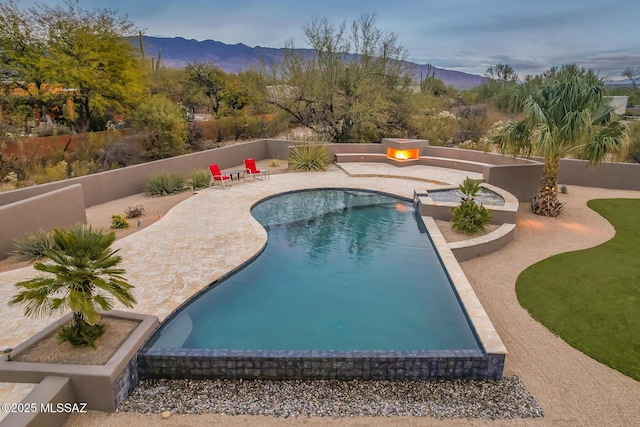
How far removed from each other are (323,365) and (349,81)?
18.4m

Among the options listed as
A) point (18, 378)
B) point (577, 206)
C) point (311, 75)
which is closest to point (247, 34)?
point (311, 75)

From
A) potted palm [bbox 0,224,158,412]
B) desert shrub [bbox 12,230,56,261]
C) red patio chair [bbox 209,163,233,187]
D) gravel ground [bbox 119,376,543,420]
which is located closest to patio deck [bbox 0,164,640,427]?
gravel ground [bbox 119,376,543,420]

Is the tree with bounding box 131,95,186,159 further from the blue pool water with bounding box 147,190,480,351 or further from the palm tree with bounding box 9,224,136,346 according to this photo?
the palm tree with bounding box 9,224,136,346

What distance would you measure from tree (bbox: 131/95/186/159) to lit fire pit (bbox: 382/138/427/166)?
979 centimetres

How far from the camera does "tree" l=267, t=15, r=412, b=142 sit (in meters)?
20.2

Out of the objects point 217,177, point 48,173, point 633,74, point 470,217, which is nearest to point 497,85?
point 633,74

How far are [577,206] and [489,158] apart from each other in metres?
4.57

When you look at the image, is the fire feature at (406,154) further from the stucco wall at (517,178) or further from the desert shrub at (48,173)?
the desert shrub at (48,173)

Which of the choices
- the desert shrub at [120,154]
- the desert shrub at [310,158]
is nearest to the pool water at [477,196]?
the desert shrub at [310,158]

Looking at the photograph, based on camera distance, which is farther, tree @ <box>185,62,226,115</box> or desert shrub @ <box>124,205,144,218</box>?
tree @ <box>185,62,226,115</box>

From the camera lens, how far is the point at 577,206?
12289mm

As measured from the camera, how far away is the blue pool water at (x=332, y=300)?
5430 mm

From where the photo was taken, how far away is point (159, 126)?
15.3 metres

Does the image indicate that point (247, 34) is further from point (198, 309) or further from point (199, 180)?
point (198, 309)
